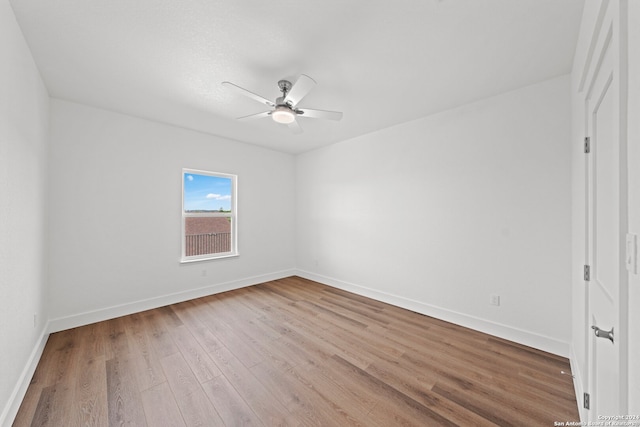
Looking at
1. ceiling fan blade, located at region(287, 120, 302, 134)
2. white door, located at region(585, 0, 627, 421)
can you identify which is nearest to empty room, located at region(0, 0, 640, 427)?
white door, located at region(585, 0, 627, 421)

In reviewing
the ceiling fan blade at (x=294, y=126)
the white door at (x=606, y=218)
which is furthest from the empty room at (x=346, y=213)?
the ceiling fan blade at (x=294, y=126)

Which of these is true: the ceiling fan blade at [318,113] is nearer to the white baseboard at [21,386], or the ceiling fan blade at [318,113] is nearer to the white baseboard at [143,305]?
the white baseboard at [21,386]

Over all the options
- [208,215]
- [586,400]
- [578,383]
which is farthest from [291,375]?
[208,215]

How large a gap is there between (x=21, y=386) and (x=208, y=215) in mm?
2646

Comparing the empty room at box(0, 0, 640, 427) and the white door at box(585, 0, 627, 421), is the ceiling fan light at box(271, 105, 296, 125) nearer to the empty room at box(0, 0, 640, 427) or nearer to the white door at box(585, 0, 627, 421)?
the empty room at box(0, 0, 640, 427)

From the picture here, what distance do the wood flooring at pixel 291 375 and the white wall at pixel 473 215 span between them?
1.18 feet

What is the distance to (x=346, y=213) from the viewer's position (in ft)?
14.0

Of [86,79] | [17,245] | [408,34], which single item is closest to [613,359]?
[408,34]

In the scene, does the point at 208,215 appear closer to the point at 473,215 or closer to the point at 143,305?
the point at 143,305

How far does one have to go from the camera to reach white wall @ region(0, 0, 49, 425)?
1.51m

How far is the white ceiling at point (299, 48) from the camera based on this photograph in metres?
1.57

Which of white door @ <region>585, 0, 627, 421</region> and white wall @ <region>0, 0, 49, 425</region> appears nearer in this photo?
white door @ <region>585, 0, 627, 421</region>

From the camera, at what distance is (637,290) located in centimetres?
73

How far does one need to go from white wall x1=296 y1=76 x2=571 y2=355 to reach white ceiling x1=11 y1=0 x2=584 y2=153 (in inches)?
15.9
